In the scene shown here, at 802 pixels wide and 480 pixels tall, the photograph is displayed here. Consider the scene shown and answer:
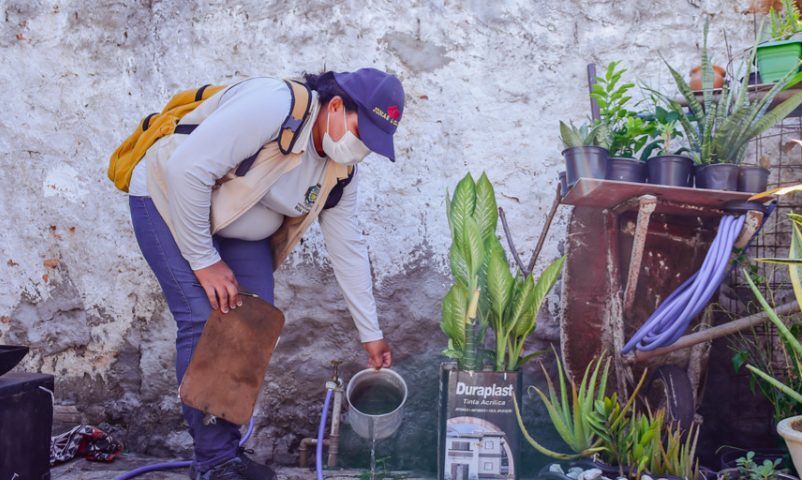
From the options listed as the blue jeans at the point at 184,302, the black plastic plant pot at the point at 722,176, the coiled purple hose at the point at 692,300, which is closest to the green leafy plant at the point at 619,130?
the black plastic plant pot at the point at 722,176

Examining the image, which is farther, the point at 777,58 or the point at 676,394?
the point at 777,58

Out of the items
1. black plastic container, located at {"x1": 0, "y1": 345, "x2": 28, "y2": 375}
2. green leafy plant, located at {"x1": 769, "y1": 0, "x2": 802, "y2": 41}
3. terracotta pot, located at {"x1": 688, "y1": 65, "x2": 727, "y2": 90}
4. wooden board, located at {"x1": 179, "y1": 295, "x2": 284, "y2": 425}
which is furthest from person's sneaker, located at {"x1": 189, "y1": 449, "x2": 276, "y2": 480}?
green leafy plant, located at {"x1": 769, "y1": 0, "x2": 802, "y2": 41}

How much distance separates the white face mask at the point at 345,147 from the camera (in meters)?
1.96

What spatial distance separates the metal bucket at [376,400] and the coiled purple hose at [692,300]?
2.68 feet

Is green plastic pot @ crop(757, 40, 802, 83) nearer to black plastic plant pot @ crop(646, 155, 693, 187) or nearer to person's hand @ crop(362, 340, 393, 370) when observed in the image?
black plastic plant pot @ crop(646, 155, 693, 187)

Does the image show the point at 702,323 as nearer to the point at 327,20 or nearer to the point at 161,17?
the point at 327,20

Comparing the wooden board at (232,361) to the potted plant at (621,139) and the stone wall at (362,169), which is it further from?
the potted plant at (621,139)

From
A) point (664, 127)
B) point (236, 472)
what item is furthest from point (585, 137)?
point (236, 472)

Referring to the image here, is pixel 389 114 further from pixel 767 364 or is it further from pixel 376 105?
pixel 767 364

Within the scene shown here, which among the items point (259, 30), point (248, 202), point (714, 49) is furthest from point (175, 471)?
point (714, 49)

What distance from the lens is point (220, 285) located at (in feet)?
6.31

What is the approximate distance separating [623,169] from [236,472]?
1553mm

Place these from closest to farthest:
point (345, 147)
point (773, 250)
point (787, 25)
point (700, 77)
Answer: point (345, 147), point (787, 25), point (700, 77), point (773, 250)

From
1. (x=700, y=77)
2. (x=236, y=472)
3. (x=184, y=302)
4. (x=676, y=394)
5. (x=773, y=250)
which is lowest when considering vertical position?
(x=236, y=472)
